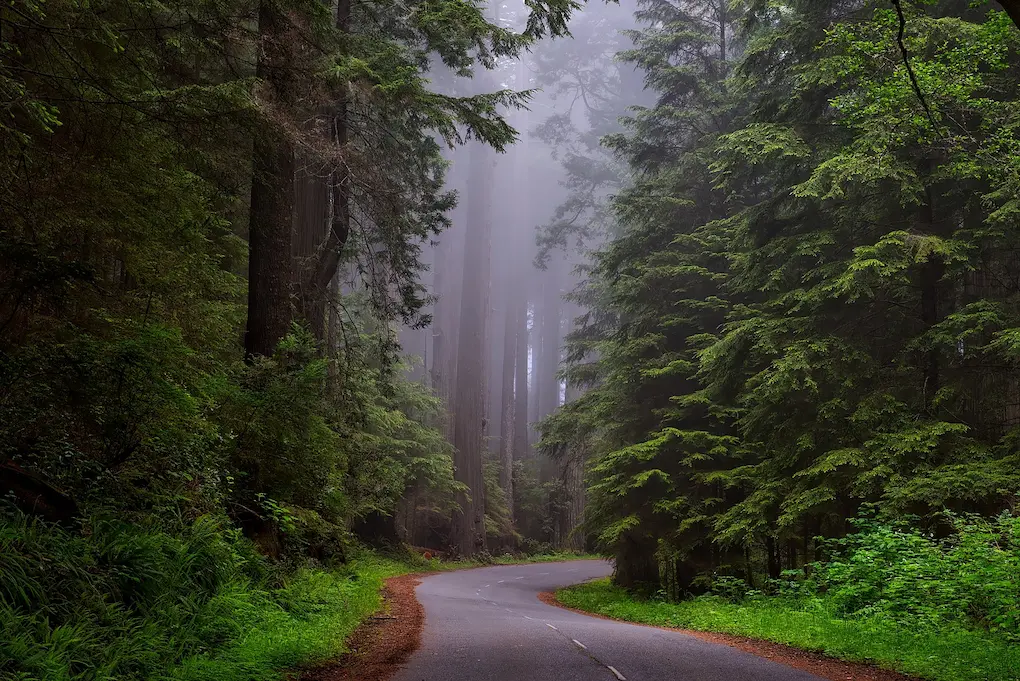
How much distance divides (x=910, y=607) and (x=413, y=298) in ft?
34.3

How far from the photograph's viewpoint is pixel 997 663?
716 cm

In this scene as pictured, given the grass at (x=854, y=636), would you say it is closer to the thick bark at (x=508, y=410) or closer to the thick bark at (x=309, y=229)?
the thick bark at (x=309, y=229)

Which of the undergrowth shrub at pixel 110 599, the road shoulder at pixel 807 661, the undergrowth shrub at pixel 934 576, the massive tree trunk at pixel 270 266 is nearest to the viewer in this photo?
the undergrowth shrub at pixel 110 599

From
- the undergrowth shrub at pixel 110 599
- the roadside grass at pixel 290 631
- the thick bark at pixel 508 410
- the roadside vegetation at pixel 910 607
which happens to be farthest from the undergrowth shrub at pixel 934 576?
the thick bark at pixel 508 410

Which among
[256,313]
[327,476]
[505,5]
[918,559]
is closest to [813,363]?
[918,559]

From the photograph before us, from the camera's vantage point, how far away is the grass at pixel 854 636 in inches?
287

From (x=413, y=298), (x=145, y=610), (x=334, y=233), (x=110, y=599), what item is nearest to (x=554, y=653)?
(x=145, y=610)

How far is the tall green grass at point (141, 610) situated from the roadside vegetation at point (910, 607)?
21.1ft

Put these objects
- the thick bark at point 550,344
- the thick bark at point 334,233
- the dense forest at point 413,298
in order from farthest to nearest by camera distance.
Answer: the thick bark at point 550,344, the thick bark at point 334,233, the dense forest at point 413,298

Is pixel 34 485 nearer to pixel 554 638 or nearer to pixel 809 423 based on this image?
pixel 554 638

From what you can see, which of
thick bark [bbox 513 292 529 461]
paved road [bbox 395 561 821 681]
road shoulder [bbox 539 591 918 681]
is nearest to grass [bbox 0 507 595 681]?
paved road [bbox 395 561 821 681]

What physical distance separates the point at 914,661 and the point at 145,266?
9.33 metres

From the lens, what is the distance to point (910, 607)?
9.59 metres

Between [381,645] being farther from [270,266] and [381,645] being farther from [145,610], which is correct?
[270,266]
